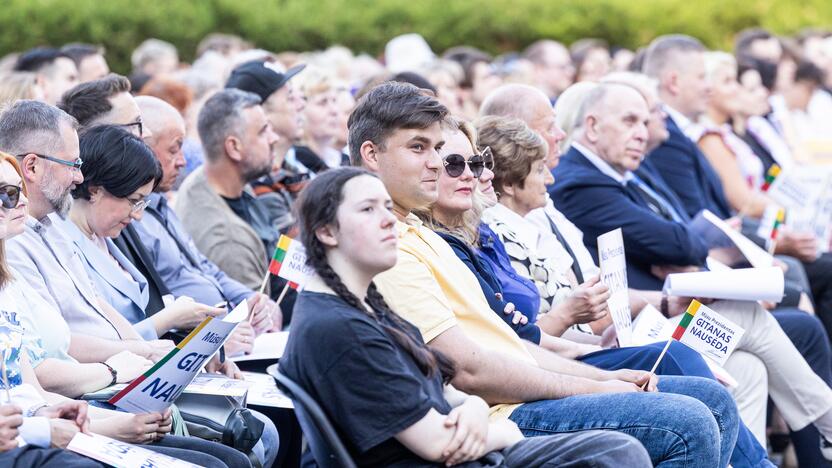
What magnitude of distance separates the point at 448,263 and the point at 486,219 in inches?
48.6

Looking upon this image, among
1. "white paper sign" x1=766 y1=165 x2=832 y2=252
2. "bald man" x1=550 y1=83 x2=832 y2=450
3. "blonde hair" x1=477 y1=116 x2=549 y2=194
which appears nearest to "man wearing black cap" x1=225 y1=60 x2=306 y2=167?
→ "bald man" x1=550 y1=83 x2=832 y2=450

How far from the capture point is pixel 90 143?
17.0 ft

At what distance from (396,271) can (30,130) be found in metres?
1.53

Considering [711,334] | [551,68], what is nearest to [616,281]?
[711,334]

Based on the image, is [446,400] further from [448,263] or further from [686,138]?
[686,138]

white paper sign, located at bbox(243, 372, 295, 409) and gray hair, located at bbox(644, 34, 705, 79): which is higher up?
white paper sign, located at bbox(243, 372, 295, 409)

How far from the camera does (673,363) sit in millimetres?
5391

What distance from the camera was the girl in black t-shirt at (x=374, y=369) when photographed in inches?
148

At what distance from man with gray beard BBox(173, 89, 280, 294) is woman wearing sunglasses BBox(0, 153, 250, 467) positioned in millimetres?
2217

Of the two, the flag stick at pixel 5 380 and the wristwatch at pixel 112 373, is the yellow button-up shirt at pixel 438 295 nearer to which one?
the wristwatch at pixel 112 373

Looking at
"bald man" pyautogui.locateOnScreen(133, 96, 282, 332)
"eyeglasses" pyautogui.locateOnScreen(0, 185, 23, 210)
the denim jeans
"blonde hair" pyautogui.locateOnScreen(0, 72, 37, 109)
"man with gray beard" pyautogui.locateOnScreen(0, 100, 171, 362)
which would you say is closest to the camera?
"eyeglasses" pyautogui.locateOnScreen(0, 185, 23, 210)

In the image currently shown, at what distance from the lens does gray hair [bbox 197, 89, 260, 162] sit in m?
6.96

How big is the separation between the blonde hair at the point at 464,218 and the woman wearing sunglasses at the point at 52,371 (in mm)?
1173

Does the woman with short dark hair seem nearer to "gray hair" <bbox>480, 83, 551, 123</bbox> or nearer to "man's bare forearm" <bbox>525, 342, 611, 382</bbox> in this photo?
"man's bare forearm" <bbox>525, 342, 611, 382</bbox>
